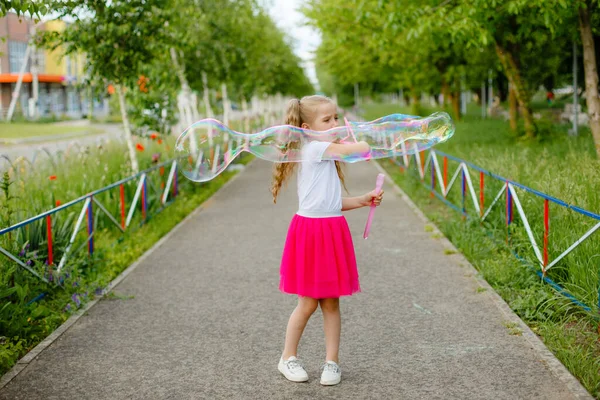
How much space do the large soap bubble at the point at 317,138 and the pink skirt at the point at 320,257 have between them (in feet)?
1.39

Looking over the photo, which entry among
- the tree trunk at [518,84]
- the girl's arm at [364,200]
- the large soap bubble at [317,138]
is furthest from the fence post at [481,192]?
the tree trunk at [518,84]

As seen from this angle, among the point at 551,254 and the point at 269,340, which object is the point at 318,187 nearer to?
the point at 269,340

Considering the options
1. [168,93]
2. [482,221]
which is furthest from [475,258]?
[168,93]

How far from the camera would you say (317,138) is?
454 cm

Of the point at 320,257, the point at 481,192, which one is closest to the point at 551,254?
the point at 481,192

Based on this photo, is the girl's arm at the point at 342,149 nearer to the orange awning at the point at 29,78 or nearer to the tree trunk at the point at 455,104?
the tree trunk at the point at 455,104

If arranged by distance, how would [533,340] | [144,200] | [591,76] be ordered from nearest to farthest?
[533,340]
[144,200]
[591,76]

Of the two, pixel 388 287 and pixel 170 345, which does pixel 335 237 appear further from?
A: pixel 388 287

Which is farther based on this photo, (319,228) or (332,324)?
(332,324)

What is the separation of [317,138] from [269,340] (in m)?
1.93

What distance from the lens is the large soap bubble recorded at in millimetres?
4578

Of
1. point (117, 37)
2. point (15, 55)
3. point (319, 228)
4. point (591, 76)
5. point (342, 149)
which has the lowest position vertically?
point (319, 228)

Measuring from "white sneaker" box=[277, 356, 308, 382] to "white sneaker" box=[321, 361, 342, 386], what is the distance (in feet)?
0.43

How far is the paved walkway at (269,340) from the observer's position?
4695mm
